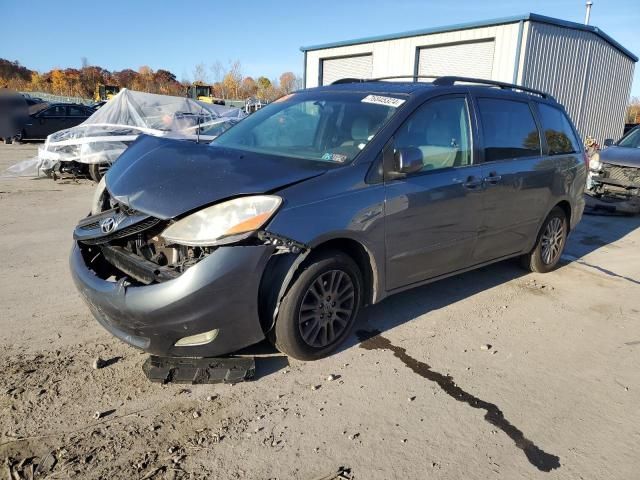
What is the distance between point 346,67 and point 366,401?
18921mm

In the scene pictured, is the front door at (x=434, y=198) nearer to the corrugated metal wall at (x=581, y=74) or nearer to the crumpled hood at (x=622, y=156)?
the crumpled hood at (x=622, y=156)

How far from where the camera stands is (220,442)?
103 inches

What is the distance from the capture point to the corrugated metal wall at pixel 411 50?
1472 centimetres

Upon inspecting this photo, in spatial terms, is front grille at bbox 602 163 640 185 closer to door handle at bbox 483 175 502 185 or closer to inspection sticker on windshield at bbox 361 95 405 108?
door handle at bbox 483 175 502 185

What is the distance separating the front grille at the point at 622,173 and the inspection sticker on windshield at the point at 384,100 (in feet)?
23.3

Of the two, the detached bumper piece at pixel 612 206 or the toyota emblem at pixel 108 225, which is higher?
the toyota emblem at pixel 108 225

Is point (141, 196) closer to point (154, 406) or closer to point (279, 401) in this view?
point (154, 406)

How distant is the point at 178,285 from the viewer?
283 centimetres

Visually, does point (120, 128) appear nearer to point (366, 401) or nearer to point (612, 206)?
point (366, 401)

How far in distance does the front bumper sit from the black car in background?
64.1 feet

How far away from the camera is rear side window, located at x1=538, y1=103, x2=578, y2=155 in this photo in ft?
17.2

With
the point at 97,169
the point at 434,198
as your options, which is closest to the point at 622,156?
the point at 434,198

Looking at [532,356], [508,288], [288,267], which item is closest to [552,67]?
[508,288]

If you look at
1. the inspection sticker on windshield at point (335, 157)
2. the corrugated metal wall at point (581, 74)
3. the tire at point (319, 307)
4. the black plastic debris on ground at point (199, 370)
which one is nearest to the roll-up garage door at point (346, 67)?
the corrugated metal wall at point (581, 74)
